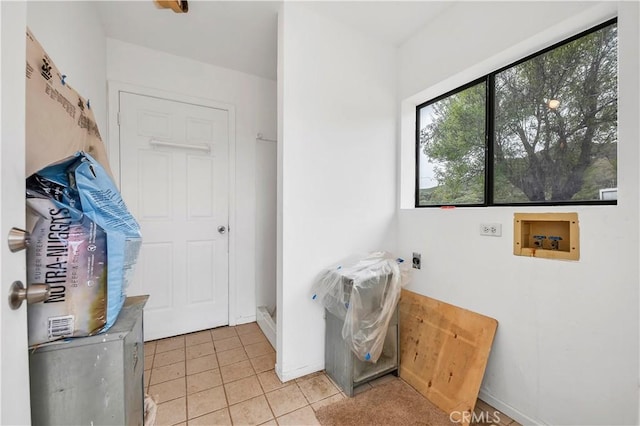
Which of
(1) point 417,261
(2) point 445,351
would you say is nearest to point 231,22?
(1) point 417,261

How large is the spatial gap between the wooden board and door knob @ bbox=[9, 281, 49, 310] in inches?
73.6

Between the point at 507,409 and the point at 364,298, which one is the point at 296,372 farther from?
the point at 507,409

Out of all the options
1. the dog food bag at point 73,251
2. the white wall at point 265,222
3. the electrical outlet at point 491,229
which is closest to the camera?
the dog food bag at point 73,251

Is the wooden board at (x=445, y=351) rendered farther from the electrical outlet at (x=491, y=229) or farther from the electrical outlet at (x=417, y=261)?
the electrical outlet at (x=491, y=229)

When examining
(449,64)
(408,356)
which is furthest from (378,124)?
(408,356)

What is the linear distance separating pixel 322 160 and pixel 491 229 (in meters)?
1.16

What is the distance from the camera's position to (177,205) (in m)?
2.40

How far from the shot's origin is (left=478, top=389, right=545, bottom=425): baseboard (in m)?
1.40

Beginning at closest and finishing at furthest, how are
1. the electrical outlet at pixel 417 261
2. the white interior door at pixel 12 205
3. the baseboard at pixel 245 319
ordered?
the white interior door at pixel 12 205
the electrical outlet at pixel 417 261
the baseboard at pixel 245 319

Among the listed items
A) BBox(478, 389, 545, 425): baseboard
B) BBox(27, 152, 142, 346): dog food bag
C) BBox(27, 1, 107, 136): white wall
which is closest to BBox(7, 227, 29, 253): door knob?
BBox(27, 152, 142, 346): dog food bag

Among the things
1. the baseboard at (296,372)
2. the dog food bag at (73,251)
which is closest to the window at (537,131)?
the baseboard at (296,372)

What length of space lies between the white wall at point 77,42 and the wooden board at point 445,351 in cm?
246

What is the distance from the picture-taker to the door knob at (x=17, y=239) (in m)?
0.58

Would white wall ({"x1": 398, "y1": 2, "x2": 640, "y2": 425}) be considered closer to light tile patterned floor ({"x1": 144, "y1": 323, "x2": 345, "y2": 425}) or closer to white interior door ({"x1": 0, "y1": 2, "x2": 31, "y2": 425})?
light tile patterned floor ({"x1": 144, "y1": 323, "x2": 345, "y2": 425})
